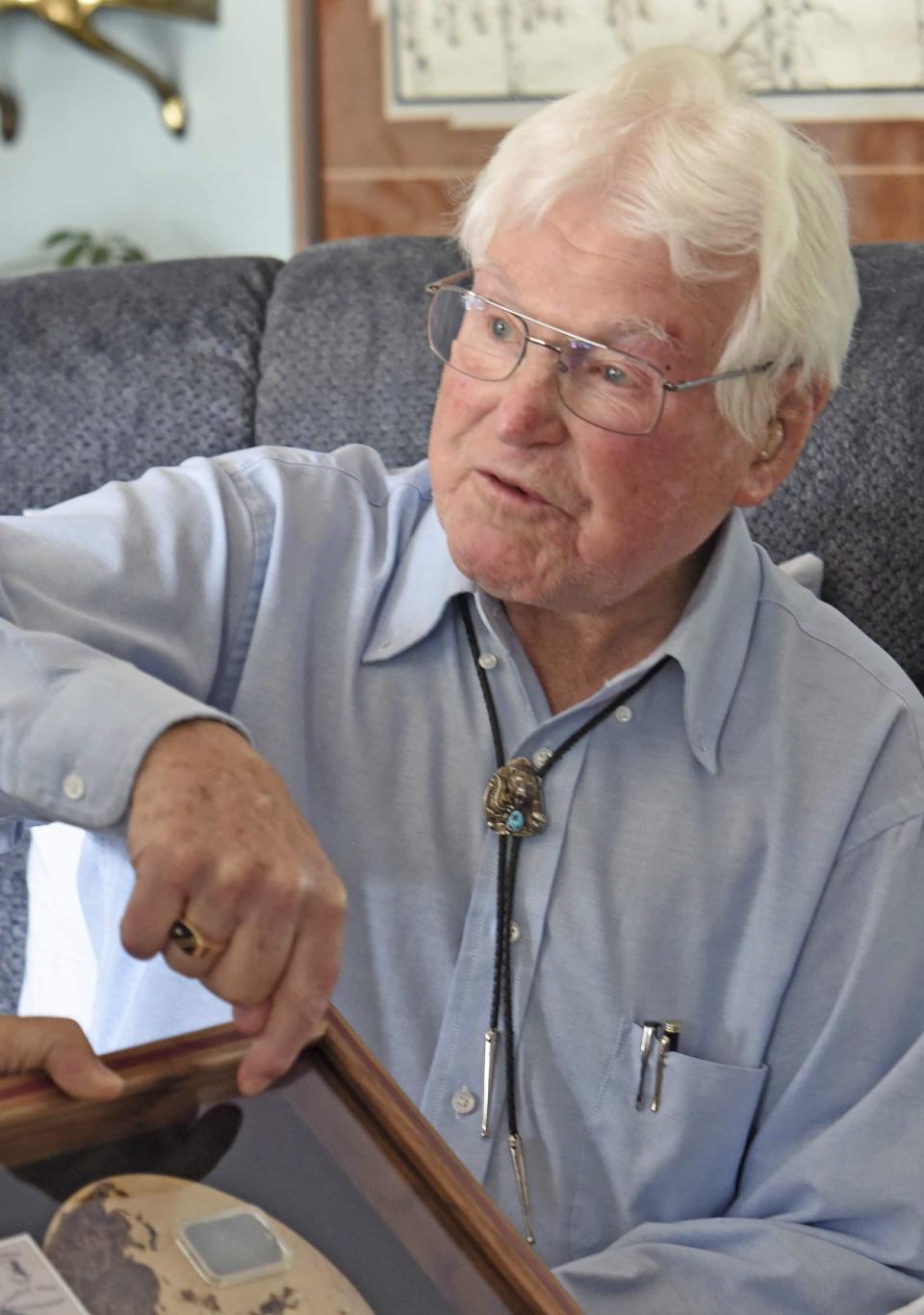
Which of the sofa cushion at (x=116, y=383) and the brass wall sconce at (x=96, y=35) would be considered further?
the brass wall sconce at (x=96, y=35)

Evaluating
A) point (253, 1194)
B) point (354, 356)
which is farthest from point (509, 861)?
point (354, 356)

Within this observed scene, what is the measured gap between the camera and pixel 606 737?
1199mm

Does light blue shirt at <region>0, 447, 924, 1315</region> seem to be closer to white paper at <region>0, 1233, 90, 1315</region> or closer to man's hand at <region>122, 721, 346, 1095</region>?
man's hand at <region>122, 721, 346, 1095</region>

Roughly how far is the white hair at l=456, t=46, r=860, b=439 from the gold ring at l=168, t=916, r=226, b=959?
62cm

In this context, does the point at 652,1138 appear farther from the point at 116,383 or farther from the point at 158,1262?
the point at 116,383

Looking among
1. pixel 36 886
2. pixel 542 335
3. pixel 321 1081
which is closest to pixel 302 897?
pixel 321 1081

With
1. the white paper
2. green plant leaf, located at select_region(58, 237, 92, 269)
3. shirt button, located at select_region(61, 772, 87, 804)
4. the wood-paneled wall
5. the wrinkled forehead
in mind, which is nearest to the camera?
the white paper

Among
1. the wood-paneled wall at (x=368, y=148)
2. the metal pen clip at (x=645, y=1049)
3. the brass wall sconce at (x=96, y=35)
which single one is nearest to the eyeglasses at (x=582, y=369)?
the metal pen clip at (x=645, y=1049)

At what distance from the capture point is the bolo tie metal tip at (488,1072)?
1.16 metres

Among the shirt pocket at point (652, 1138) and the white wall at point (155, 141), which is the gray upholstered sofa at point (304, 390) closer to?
the shirt pocket at point (652, 1138)

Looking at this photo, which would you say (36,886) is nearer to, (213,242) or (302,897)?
(302,897)

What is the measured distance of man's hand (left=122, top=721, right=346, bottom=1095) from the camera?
746 mm

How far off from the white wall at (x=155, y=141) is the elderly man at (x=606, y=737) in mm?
2204

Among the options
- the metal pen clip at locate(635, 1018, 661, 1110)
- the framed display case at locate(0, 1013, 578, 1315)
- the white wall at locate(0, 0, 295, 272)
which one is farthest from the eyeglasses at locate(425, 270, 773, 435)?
the white wall at locate(0, 0, 295, 272)
